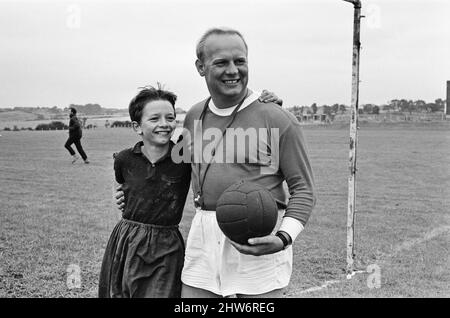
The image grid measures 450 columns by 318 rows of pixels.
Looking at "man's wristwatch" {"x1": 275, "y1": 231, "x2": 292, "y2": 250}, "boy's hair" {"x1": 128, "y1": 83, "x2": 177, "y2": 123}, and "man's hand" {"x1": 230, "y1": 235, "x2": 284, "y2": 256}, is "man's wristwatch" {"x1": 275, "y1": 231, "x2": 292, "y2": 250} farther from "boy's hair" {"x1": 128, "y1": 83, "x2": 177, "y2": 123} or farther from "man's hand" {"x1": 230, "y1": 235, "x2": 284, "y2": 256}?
"boy's hair" {"x1": 128, "y1": 83, "x2": 177, "y2": 123}

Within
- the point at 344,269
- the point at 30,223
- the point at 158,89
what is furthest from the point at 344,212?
the point at 158,89

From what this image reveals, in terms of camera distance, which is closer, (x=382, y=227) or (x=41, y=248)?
(x=41, y=248)

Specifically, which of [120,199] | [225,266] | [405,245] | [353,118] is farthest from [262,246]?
[405,245]

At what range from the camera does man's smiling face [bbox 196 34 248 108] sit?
2.88 metres

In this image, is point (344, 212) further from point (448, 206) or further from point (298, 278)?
point (298, 278)

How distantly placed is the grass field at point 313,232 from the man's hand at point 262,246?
4.50 feet

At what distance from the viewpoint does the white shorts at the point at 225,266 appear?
2871mm

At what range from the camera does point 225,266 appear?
115 inches

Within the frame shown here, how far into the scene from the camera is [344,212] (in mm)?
10375

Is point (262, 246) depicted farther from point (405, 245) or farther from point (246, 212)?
point (405, 245)
